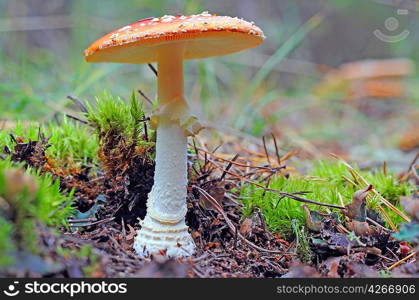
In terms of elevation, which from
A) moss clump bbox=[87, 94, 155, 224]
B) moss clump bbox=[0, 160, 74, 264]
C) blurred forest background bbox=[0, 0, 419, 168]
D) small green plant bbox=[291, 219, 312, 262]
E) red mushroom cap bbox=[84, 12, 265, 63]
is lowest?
A: small green plant bbox=[291, 219, 312, 262]

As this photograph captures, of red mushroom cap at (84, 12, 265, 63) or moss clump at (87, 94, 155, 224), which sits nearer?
red mushroom cap at (84, 12, 265, 63)

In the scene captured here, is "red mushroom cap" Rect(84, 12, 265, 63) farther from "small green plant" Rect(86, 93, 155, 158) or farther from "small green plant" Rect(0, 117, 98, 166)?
"small green plant" Rect(0, 117, 98, 166)

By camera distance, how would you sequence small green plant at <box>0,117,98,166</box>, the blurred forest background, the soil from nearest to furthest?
the soil < small green plant at <box>0,117,98,166</box> < the blurred forest background

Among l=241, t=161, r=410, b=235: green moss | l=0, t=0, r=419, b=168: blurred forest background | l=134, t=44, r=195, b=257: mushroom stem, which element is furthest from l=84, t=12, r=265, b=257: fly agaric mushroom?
l=0, t=0, r=419, b=168: blurred forest background

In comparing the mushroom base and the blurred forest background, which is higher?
the blurred forest background

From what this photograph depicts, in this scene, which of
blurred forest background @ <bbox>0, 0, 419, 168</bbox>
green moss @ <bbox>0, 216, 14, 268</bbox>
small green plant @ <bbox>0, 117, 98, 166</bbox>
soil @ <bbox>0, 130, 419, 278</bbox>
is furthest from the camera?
blurred forest background @ <bbox>0, 0, 419, 168</bbox>

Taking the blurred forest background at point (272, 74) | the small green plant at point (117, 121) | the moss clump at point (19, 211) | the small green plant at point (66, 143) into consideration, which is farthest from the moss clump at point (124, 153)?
the blurred forest background at point (272, 74)

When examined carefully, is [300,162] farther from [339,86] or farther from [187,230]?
[339,86]

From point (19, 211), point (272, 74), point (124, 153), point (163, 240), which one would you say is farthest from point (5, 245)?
point (272, 74)

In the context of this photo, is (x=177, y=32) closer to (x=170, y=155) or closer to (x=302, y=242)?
(x=170, y=155)
